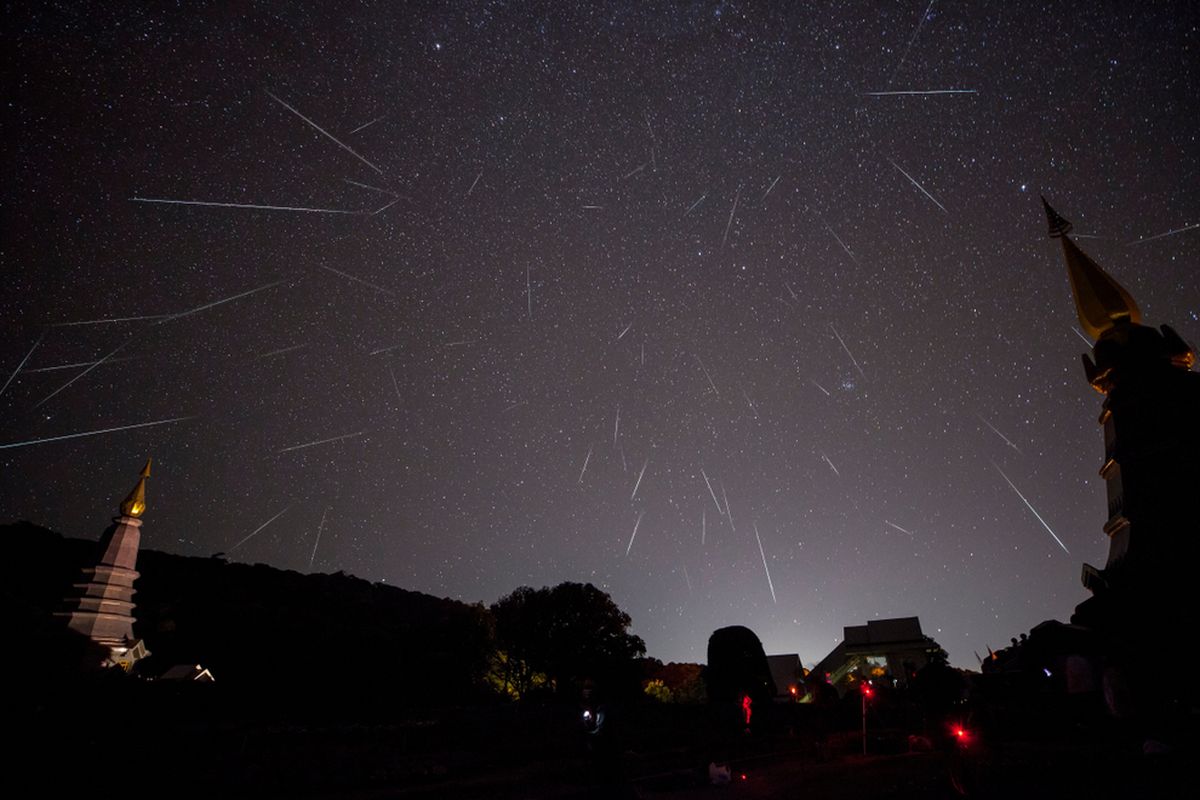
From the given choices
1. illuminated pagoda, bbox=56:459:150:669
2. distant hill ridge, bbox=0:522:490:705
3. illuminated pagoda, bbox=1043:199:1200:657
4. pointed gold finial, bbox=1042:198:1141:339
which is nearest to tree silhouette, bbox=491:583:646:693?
distant hill ridge, bbox=0:522:490:705

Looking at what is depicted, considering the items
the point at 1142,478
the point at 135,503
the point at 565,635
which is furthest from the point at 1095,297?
the point at 135,503

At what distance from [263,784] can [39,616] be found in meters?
26.9

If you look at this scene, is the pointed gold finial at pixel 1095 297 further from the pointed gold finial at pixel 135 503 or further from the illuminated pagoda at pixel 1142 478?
the pointed gold finial at pixel 135 503

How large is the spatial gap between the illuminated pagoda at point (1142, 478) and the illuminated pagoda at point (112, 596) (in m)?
50.3

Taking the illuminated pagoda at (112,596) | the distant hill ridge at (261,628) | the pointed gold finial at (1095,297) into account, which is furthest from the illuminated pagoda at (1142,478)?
the illuminated pagoda at (112,596)

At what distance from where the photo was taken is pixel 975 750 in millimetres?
19750

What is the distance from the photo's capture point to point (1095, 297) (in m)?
45.6

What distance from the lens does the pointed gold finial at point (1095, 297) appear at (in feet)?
145

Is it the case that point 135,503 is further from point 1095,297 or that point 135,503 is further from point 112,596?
point 1095,297

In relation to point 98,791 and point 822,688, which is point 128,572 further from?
point 822,688

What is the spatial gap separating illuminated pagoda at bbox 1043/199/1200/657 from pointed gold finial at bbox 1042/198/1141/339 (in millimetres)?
109

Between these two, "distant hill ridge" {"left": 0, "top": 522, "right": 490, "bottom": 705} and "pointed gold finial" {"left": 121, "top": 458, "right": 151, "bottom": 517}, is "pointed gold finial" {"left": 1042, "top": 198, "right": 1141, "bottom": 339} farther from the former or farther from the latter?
"pointed gold finial" {"left": 121, "top": 458, "right": 151, "bottom": 517}

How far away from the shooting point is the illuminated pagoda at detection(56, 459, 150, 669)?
29.7 metres

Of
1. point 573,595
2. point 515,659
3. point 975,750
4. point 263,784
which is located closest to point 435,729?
point 263,784
